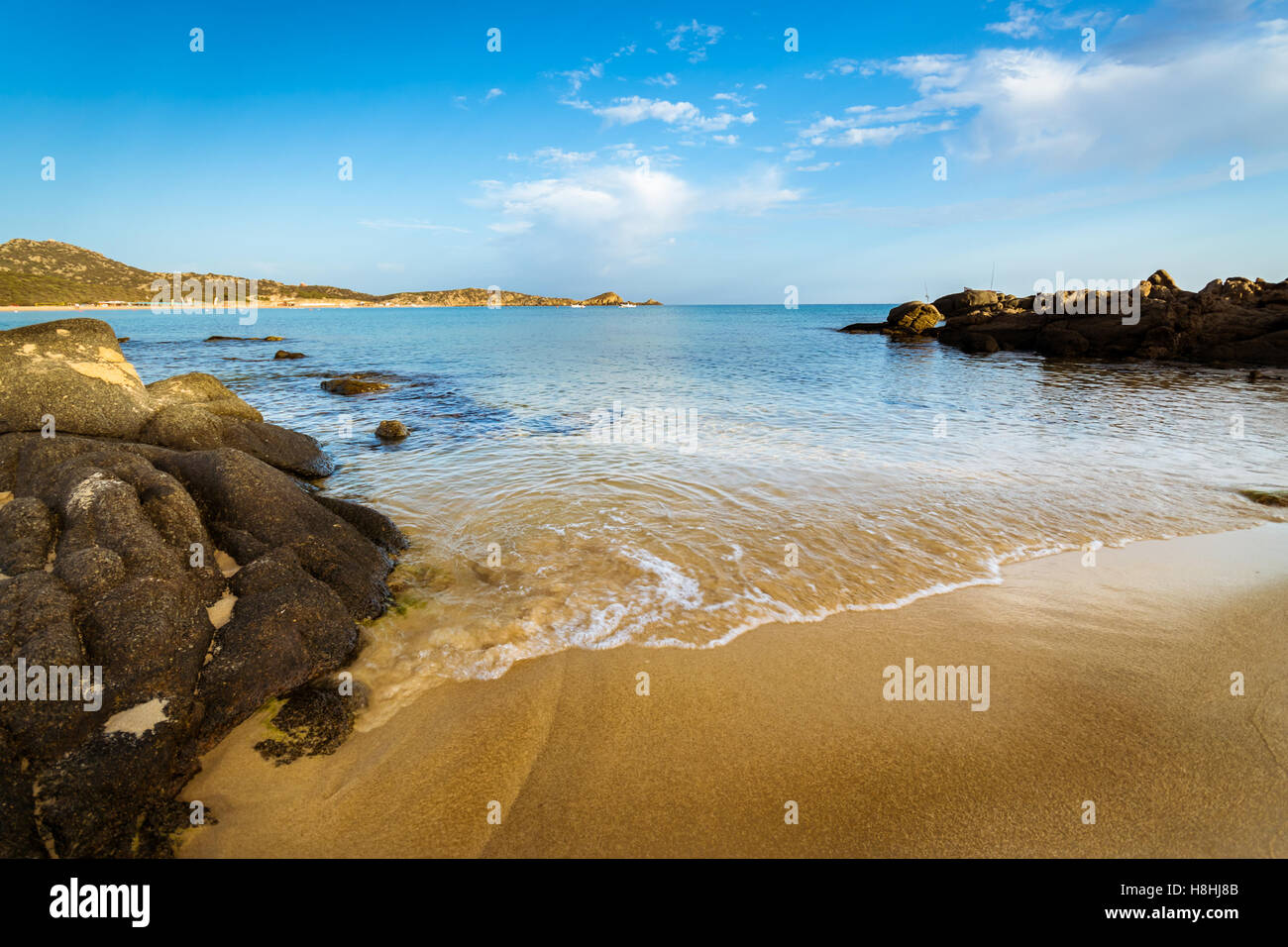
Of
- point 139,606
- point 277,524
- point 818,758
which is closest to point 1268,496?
point 818,758

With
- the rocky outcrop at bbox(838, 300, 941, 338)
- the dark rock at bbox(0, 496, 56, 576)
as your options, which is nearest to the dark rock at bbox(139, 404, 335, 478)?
the dark rock at bbox(0, 496, 56, 576)

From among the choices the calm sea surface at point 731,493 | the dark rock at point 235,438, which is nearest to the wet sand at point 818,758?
the calm sea surface at point 731,493

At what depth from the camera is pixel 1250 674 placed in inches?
190

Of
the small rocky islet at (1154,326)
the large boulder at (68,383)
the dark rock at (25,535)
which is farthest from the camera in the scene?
the small rocky islet at (1154,326)

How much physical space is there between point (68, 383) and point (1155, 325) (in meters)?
51.8

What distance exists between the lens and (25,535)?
5.00m

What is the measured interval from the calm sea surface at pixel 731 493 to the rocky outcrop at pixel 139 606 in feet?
2.32

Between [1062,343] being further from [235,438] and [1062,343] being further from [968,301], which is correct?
[235,438]

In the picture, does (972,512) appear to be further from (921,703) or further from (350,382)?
(350,382)

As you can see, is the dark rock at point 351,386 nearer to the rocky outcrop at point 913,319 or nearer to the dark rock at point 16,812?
the dark rock at point 16,812

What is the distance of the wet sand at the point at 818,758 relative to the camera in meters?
3.40

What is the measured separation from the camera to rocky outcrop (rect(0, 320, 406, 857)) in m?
3.40
